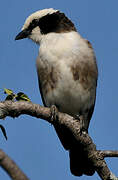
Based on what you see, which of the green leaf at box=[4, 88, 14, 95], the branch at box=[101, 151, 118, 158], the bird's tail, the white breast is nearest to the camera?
the branch at box=[101, 151, 118, 158]

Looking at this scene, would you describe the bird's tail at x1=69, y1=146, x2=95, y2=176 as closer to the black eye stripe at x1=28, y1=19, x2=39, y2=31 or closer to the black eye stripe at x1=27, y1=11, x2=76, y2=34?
the black eye stripe at x1=27, y1=11, x2=76, y2=34

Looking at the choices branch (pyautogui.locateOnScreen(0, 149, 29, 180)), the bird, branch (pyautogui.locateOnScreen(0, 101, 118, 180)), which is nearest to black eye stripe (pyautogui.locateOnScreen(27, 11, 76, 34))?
the bird

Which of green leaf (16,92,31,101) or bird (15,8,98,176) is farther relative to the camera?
bird (15,8,98,176)

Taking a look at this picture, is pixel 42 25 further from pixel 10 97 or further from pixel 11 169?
pixel 11 169

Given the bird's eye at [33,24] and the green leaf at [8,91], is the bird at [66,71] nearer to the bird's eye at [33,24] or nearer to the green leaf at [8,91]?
the bird's eye at [33,24]

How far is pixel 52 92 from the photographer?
4.73 metres

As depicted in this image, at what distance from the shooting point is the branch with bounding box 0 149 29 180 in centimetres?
129

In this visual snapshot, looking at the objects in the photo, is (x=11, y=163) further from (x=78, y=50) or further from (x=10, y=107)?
(x=78, y=50)

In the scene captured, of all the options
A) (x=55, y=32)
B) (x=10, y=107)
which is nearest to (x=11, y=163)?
(x=10, y=107)

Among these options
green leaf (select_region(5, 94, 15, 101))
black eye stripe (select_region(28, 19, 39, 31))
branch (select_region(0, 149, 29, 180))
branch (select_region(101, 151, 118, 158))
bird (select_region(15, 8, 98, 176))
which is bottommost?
branch (select_region(0, 149, 29, 180))

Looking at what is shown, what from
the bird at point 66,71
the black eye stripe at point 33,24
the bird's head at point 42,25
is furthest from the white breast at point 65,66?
the black eye stripe at point 33,24

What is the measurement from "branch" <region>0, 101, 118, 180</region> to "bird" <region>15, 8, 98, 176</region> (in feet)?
2.89

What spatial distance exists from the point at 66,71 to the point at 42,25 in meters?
1.06

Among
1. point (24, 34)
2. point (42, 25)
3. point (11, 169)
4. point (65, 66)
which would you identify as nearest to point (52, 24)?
point (42, 25)
